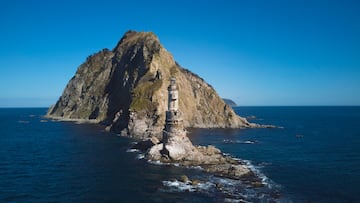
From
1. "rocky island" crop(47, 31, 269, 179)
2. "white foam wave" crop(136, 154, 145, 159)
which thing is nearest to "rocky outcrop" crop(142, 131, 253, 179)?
"rocky island" crop(47, 31, 269, 179)

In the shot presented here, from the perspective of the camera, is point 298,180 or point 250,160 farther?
point 250,160

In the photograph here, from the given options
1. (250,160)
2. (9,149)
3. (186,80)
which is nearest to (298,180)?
A: (250,160)

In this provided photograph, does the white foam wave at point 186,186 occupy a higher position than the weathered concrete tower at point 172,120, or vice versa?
the weathered concrete tower at point 172,120

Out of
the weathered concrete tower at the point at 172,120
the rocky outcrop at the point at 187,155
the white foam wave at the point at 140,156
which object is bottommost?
the white foam wave at the point at 140,156

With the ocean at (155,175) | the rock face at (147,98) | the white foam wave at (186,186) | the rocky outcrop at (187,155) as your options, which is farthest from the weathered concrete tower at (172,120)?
the rock face at (147,98)

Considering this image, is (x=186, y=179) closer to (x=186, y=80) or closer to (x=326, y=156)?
(x=326, y=156)

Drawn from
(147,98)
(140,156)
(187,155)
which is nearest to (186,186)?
(187,155)

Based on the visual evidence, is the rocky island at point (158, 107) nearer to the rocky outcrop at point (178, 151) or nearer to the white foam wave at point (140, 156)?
the rocky outcrop at point (178, 151)
